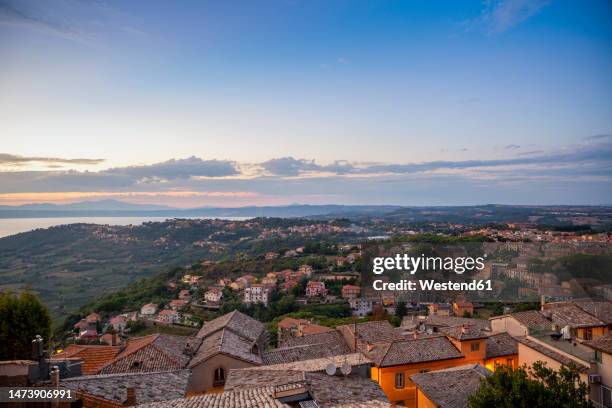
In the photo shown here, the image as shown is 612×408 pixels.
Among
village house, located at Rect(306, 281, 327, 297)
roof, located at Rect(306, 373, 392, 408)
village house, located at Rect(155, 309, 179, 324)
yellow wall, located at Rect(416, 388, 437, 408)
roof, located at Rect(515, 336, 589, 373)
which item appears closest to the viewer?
roof, located at Rect(306, 373, 392, 408)

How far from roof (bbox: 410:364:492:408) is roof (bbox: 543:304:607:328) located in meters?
4.78

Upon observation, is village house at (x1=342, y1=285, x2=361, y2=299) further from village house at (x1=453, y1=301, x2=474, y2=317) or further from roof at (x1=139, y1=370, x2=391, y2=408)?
roof at (x1=139, y1=370, x2=391, y2=408)

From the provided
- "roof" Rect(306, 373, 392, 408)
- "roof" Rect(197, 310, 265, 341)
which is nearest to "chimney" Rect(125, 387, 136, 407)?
"roof" Rect(306, 373, 392, 408)

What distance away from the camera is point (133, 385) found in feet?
31.2

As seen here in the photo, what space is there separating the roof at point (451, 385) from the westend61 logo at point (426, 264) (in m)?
9.01

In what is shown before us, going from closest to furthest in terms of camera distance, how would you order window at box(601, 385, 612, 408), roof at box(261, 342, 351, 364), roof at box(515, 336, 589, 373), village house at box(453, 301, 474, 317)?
window at box(601, 385, 612, 408) → roof at box(515, 336, 589, 373) → roof at box(261, 342, 351, 364) → village house at box(453, 301, 474, 317)

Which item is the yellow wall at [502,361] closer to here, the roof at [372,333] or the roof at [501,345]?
the roof at [501,345]

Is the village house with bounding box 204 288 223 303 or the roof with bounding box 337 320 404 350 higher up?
the roof with bounding box 337 320 404 350

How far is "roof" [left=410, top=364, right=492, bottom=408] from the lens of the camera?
34.9 ft

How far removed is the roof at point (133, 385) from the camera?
8.38 meters

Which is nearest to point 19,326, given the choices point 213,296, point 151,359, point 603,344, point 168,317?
point 151,359

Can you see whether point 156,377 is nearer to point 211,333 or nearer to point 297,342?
point 211,333

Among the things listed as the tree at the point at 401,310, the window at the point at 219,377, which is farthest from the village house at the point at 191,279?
the window at the point at 219,377

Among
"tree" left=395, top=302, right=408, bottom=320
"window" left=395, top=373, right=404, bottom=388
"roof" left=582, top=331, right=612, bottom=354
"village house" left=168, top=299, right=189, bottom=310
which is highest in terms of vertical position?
"roof" left=582, top=331, right=612, bottom=354
